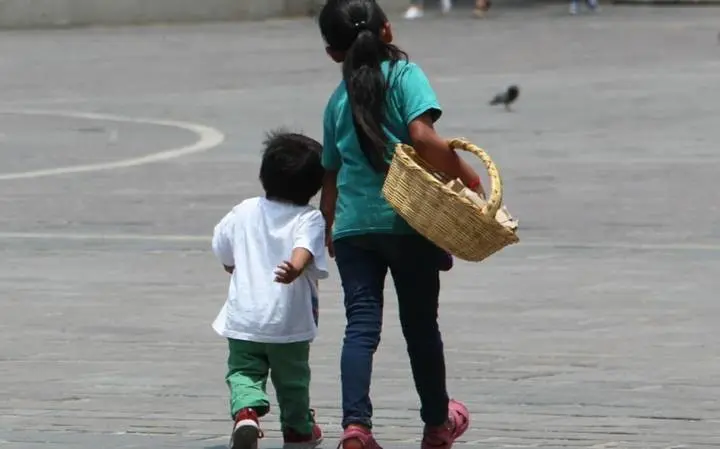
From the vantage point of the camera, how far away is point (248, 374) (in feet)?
19.8

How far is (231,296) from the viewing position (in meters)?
6.07

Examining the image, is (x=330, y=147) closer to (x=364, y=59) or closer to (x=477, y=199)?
(x=364, y=59)

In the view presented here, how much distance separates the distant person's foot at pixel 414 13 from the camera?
119 feet

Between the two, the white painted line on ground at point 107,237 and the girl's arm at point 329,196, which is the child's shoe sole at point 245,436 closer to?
the girl's arm at point 329,196

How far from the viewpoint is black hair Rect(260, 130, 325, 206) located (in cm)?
595

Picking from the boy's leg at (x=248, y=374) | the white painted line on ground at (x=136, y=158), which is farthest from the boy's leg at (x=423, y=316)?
the white painted line on ground at (x=136, y=158)

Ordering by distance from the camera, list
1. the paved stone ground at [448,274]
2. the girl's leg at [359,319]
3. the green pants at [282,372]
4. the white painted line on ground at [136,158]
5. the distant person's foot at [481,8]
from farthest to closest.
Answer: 1. the distant person's foot at [481,8]
2. the white painted line on ground at [136,158]
3. the paved stone ground at [448,274]
4. the green pants at [282,372]
5. the girl's leg at [359,319]

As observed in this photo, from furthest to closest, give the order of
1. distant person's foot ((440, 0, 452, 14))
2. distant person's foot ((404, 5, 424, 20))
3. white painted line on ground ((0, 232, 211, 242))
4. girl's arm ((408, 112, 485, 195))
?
distant person's foot ((440, 0, 452, 14)), distant person's foot ((404, 5, 424, 20)), white painted line on ground ((0, 232, 211, 242)), girl's arm ((408, 112, 485, 195))

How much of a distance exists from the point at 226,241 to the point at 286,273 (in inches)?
14.9

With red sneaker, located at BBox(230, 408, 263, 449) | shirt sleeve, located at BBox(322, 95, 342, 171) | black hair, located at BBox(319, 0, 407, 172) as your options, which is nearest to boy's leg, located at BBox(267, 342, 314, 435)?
red sneaker, located at BBox(230, 408, 263, 449)

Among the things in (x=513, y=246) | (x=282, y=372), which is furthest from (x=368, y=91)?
(x=513, y=246)

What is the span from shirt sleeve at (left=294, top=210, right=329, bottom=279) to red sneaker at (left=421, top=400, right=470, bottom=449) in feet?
1.99

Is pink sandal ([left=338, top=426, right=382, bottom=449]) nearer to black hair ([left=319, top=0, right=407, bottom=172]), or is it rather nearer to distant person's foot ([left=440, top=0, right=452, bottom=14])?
black hair ([left=319, top=0, right=407, bottom=172])

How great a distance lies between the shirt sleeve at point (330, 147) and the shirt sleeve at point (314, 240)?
0.71 ft
